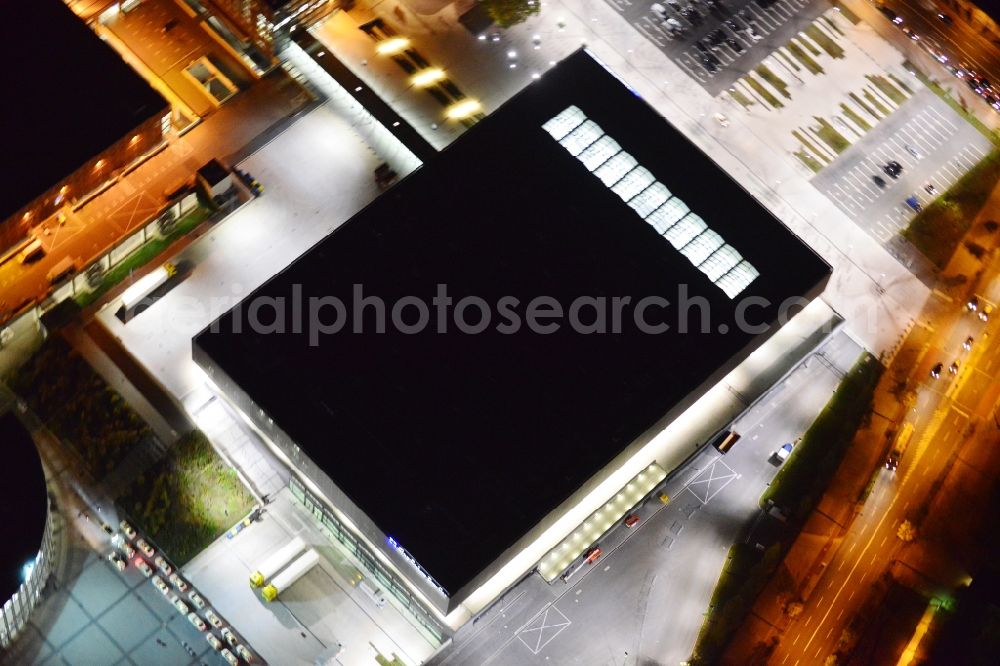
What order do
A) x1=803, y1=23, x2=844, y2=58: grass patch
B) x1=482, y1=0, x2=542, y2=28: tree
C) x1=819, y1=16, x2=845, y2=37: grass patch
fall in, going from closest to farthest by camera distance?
x1=482, y1=0, x2=542, y2=28: tree → x1=803, y1=23, x2=844, y2=58: grass patch → x1=819, y1=16, x2=845, y2=37: grass patch

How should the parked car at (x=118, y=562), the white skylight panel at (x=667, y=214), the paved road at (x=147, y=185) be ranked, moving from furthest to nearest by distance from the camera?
the paved road at (x=147, y=185) → the white skylight panel at (x=667, y=214) → the parked car at (x=118, y=562)

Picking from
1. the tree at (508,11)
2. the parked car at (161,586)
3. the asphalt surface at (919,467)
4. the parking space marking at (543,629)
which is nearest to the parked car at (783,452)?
the asphalt surface at (919,467)

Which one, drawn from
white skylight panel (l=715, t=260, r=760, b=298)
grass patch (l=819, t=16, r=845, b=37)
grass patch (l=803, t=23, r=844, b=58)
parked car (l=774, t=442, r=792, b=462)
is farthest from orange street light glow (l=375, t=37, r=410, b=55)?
parked car (l=774, t=442, r=792, b=462)

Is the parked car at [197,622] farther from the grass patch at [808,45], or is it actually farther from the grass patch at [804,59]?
the grass patch at [808,45]

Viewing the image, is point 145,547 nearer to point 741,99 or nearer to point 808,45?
point 741,99

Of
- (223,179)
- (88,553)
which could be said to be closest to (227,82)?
(223,179)

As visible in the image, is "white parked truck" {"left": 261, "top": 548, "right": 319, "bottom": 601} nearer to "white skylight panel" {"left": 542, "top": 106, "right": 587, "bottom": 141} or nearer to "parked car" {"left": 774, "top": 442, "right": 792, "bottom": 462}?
"parked car" {"left": 774, "top": 442, "right": 792, "bottom": 462}
